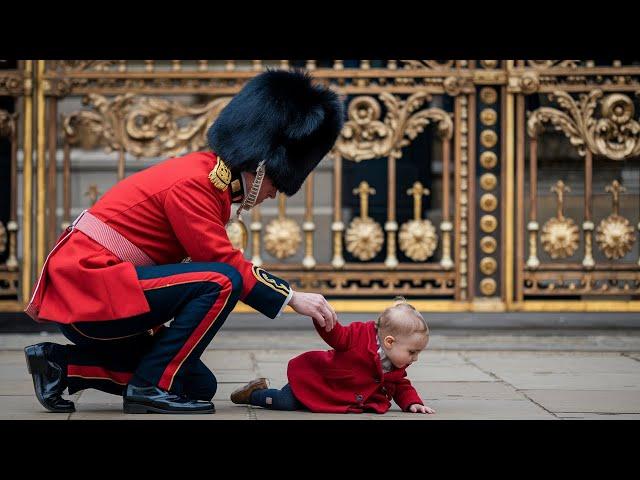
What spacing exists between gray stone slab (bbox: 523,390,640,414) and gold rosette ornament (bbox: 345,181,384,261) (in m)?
2.25

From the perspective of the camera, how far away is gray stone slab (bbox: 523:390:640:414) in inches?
175

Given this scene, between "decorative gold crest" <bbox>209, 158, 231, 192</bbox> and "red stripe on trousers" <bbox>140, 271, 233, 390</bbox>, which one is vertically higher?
"decorative gold crest" <bbox>209, 158, 231, 192</bbox>

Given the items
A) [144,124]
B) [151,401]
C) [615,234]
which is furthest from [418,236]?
[151,401]

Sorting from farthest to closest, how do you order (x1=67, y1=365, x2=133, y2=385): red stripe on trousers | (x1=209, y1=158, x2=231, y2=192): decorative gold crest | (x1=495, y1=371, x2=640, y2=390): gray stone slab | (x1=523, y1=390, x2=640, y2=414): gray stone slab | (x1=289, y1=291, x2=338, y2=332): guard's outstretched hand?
(x1=495, y1=371, x2=640, y2=390): gray stone slab < (x1=523, y1=390, x2=640, y2=414): gray stone slab < (x1=67, y1=365, x2=133, y2=385): red stripe on trousers < (x1=209, y1=158, x2=231, y2=192): decorative gold crest < (x1=289, y1=291, x2=338, y2=332): guard's outstretched hand

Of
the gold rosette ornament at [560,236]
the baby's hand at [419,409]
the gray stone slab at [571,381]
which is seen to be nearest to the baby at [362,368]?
the baby's hand at [419,409]

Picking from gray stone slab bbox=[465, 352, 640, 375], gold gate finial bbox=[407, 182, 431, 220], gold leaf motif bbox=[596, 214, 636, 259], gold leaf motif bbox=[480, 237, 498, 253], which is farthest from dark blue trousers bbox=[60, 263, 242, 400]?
gold leaf motif bbox=[596, 214, 636, 259]

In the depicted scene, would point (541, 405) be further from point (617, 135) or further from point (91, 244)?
point (617, 135)

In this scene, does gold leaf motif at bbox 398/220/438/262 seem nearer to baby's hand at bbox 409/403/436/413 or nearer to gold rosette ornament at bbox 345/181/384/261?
gold rosette ornament at bbox 345/181/384/261

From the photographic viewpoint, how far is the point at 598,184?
7.15 metres

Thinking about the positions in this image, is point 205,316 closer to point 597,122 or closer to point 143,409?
point 143,409

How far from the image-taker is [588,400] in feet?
15.4

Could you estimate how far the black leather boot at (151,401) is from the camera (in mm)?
4074
